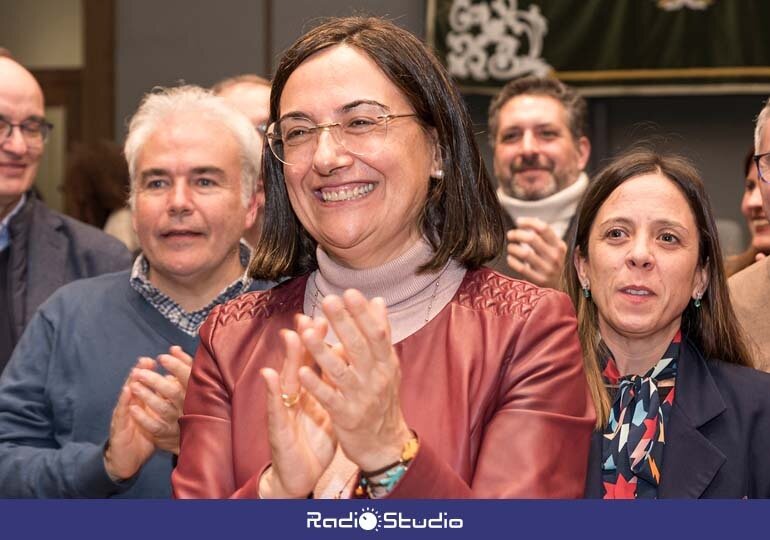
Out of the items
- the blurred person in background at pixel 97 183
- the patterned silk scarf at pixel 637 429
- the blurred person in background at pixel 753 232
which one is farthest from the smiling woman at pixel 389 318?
the blurred person in background at pixel 97 183

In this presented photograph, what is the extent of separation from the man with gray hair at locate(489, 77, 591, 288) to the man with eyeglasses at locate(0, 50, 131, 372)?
1.34m

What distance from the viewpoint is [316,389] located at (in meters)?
1.48

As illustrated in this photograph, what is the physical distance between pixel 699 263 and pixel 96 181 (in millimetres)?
2844

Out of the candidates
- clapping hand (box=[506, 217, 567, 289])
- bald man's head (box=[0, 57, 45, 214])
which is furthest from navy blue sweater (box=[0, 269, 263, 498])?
clapping hand (box=[506, 217, 567, 289])

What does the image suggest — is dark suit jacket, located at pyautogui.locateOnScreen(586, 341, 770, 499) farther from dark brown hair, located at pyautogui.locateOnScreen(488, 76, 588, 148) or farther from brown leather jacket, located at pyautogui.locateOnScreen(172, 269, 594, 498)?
dark brown hair, located at pyautogui.locateOnScreen(488, 76, 588, 148)

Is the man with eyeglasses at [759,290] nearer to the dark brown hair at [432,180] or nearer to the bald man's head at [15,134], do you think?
the dark brown hair at [432,180]

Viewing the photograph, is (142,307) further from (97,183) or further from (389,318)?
(97,183)

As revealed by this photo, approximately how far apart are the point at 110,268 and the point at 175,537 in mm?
1965

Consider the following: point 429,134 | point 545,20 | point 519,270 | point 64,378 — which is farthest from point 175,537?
point 545,20

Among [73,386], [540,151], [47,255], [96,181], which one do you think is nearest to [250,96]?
[47,255]

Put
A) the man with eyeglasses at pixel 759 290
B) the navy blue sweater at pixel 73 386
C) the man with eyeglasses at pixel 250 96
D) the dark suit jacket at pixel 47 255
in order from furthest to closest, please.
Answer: the man with eyeglasses at pixel 250 96
the dark suit jacket at pixel 47 255
the man with eyeglasses at pixel 759 290
the navy blue sweater at pixel 73 386

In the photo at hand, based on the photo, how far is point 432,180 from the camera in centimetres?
194

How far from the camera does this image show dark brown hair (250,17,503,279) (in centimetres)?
182

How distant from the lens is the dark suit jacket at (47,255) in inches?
123
